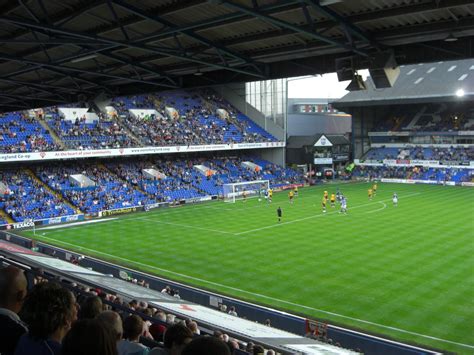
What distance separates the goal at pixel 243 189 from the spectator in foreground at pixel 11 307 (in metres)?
47.9

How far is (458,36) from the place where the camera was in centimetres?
970

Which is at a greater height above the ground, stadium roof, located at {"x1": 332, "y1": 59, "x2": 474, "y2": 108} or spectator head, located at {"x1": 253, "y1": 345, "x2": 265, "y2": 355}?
stadium roof, located at {"x1": 332, "y1": 59, "x2": 474, "y2": 108}

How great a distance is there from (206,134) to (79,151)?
19.5 meters

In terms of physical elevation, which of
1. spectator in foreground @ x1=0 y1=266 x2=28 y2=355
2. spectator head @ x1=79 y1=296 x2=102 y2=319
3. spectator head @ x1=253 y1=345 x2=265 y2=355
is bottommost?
spectator head @ x1=253 y1=345 x2=265 y2=355

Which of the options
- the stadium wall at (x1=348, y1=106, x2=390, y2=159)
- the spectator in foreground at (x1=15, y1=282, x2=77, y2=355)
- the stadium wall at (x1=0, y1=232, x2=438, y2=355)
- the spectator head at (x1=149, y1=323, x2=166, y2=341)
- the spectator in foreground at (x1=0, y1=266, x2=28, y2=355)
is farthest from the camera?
the stadium wall at (x1=348, y1=106, x2=390, y2=159)

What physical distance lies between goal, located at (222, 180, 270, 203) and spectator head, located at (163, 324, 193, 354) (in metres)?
48.0

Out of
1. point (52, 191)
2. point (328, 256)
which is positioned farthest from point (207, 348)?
point (52, 191)

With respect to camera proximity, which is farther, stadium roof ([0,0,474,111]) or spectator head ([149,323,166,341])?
stadium roof ([0,0,474,111])

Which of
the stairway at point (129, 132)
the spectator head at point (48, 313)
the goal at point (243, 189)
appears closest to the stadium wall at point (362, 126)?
the goal at point (243, 189)

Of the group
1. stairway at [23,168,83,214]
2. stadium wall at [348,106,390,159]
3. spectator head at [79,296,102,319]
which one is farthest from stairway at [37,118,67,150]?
stadium wall at [348,106,390,159]

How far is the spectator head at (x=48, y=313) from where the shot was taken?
3.40 m

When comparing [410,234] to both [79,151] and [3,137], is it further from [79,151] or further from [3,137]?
[3,137]

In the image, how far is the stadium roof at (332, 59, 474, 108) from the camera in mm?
66688

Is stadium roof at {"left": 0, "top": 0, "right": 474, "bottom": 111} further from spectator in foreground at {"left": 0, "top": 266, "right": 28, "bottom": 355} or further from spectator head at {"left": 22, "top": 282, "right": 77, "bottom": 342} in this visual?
spectator head at {"left": 22, "top": 282, "right": 77, "bottom": 342}
